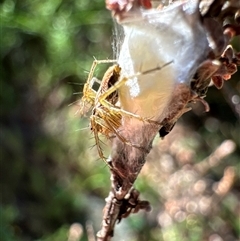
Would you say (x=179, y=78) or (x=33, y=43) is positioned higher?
(x=33, y=43)

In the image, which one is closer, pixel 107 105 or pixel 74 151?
pixel 107 105

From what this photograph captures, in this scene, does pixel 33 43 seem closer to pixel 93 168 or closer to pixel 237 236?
pixel 93 168

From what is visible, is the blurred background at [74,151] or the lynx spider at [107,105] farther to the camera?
the blurred background at [74,151]

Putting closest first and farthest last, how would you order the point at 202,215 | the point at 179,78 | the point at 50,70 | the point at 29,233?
the point at 179,78 < the point at 202,215 < the point at 29,233 < the point at 50,70

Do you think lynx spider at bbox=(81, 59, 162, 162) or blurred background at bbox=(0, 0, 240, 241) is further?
blurred background at bbox=(0, 0, 240, 241)

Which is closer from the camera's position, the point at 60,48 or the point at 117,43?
the point at 117,43

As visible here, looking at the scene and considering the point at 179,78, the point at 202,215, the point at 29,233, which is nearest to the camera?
the point at 179,78

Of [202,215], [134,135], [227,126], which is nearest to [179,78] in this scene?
[134,135]

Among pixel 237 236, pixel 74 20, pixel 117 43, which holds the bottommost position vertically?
pixel 237 236
